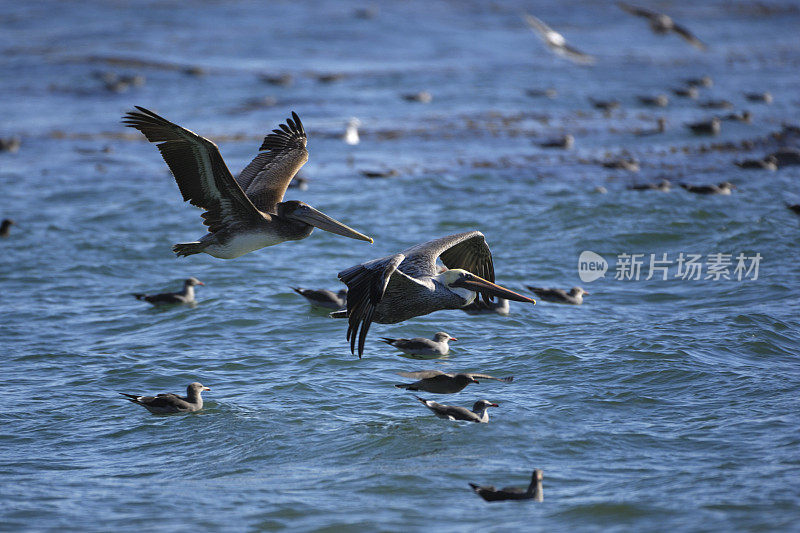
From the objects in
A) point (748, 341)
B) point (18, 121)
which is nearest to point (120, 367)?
point (748, 341)

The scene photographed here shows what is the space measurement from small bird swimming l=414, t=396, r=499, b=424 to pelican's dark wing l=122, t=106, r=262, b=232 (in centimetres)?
244

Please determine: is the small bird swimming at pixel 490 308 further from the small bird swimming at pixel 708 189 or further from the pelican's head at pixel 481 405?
the small bird swimming at pixel 708 189

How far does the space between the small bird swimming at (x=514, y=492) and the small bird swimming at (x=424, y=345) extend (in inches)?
131

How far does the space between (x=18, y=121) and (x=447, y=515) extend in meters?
20.1

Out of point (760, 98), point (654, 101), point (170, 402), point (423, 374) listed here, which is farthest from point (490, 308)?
point (760, 98)

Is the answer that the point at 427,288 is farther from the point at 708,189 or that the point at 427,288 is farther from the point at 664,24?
the point at 664,24

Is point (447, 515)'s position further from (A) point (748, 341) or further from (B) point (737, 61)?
(B) point (737, 61)

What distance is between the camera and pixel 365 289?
801cm

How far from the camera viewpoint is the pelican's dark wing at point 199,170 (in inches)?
318

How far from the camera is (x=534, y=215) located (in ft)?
51.8

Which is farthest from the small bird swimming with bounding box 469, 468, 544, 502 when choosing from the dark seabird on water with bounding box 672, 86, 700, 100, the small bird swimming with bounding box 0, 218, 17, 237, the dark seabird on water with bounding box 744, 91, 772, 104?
the dark seabird on water with bounding box 744, 91, 772, 104

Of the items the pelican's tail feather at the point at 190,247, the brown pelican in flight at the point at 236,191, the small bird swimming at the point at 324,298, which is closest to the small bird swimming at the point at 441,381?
the brown pelican in flight at the point at 236,191

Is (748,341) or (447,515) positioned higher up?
(748,341)

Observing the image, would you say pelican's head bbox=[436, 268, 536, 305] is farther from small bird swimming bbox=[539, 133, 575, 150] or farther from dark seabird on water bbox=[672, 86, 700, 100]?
dark seabird on water bbox=[672, 86, 700, 100]
